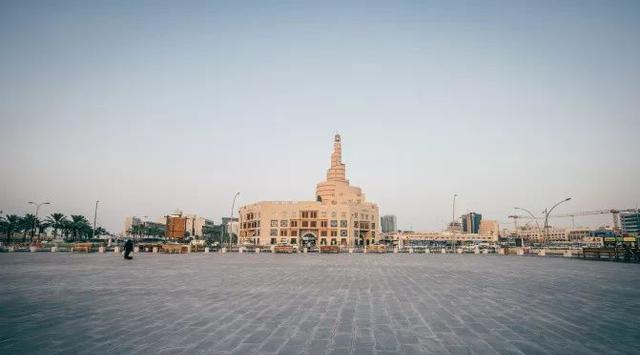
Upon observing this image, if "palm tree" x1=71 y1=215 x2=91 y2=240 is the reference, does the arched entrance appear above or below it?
below

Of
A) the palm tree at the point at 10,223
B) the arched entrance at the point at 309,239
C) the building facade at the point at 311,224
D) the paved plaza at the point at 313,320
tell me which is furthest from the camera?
the building facade at the point at 311,224

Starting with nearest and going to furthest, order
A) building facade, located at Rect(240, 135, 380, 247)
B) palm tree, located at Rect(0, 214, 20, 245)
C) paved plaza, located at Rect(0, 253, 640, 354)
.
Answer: paved plaza, located at Rect(0, 253, 640, 354) < palm tree, located at Rect(0, 214, 20, 245) < building facade, located at Rect(240, 135, 380, 247)

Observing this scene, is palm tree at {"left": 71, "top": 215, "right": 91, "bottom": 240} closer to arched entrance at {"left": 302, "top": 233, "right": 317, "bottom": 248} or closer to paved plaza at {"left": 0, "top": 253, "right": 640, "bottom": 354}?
arched entrance at {"left": 302, "top": 233, "right": 317, "bottom": 248}

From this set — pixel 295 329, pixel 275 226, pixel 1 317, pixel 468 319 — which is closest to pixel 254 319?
pixel 295 329

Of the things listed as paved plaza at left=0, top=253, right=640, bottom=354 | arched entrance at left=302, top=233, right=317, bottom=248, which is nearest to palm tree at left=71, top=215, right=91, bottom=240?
arched entrance at left=302, top=233, right=317, bottom=248

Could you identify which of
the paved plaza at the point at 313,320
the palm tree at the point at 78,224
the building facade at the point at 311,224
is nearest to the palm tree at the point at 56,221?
the palm tree at the point at 78,224

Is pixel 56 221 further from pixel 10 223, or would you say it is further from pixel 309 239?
pixel 309 239

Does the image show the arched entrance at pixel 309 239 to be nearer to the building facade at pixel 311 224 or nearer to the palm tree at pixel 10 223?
the building facade at pixel 311 224

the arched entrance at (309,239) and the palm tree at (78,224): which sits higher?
the palm tree at (78,224)

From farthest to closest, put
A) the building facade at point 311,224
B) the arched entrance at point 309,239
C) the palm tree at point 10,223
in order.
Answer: the building facade at point 311,224, the arched entrance at point 309,239, the palm tree at point 10,223

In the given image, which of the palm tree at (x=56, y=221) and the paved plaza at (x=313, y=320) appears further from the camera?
the palm tree at (x=56, y=221)

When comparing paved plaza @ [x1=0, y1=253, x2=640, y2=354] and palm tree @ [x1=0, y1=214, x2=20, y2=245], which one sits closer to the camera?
paved plaza @ [x1=0, y1=253, x2=640, y2=354]

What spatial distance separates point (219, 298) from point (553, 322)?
7526 millimetres

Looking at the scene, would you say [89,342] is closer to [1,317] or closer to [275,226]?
[1,317]
